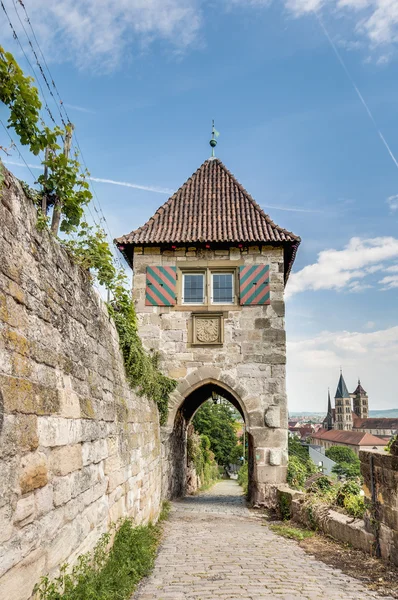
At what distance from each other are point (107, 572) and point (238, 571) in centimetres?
169

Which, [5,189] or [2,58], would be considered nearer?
[5,189]

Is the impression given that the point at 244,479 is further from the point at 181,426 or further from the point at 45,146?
the point at 45,146

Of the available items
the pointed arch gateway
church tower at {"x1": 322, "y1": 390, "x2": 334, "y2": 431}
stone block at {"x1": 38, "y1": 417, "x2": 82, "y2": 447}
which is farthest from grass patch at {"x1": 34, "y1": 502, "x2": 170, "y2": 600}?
church tower at {"x1": 322, "y1": 390, "x2": 334, "y2": 431}

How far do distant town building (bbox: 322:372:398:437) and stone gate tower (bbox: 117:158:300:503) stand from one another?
120400 mm

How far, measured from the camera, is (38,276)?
3416 millimetres

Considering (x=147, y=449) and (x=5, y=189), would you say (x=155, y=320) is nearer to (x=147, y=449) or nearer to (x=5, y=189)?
(x=147, y=449)

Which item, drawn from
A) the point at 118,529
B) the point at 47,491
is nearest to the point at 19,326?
the point at 47,491

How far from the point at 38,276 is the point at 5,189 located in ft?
2.21

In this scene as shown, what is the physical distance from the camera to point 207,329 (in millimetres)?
13102

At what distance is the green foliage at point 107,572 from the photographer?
334cm

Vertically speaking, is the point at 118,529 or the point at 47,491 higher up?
the point at 47,491

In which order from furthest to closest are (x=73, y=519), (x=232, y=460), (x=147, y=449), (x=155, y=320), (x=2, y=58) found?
(x=232, y=460), (x=155, y=320), (x=147, y=449), (x=73, y=519), (x=2, y=58)

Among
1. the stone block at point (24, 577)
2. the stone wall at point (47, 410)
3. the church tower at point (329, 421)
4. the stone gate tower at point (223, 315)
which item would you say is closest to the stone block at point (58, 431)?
the stone wall at point (47, 410)

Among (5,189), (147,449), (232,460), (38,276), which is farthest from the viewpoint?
(232,460)
